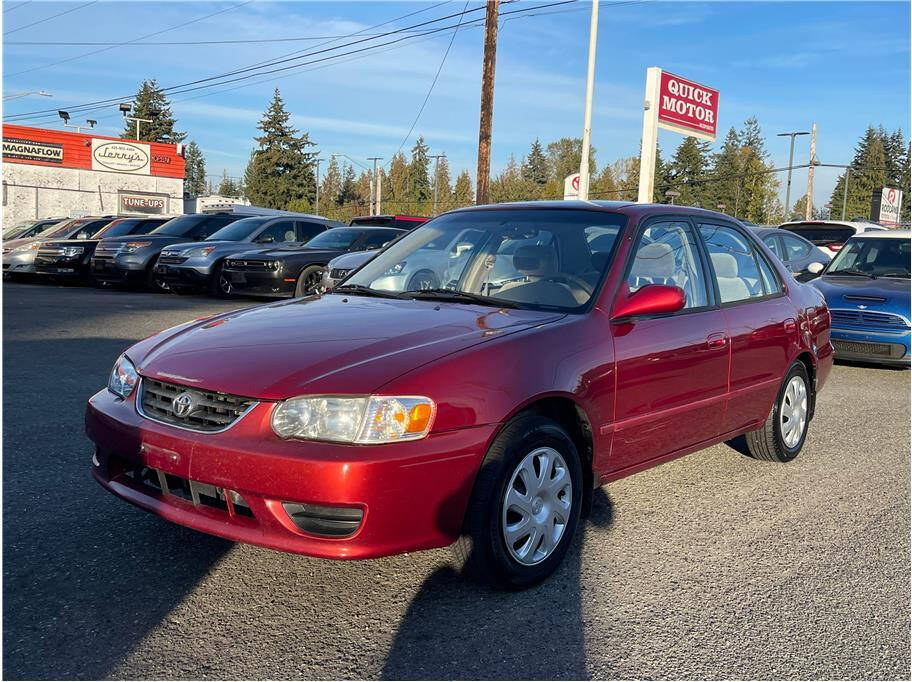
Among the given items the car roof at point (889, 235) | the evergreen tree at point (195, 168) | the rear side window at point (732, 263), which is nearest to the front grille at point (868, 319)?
the car roof at point (889, 235)

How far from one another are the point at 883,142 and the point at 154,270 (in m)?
101

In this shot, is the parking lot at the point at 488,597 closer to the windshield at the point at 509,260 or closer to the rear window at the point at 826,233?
the windshield at the point at 509,260

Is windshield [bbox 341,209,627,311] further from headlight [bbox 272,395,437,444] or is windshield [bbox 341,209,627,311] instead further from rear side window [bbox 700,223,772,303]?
headlight [bbox 272,395,437,444]

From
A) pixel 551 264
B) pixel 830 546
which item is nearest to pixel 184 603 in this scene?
pixel 551 264

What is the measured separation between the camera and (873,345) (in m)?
9.09

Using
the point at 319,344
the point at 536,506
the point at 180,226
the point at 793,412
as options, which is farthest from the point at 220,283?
the point at 536,506

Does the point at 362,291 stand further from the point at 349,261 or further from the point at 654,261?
the point at 349,261

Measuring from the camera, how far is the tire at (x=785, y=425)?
528 centimetres

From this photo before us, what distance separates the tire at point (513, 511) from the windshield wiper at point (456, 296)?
30.6 inches

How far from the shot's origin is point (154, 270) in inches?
642

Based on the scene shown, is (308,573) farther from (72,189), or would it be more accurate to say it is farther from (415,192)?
(415,192)

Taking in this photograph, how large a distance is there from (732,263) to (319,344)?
2797 millimetres

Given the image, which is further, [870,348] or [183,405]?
[870,348]

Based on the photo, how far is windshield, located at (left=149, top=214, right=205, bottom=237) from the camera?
18.1 m
